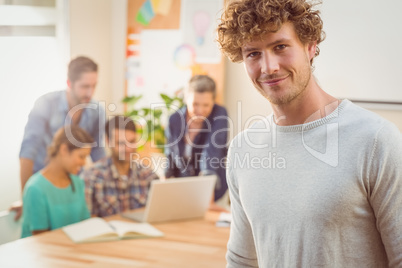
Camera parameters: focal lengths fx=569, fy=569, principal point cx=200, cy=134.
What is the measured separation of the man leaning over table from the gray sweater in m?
2.35

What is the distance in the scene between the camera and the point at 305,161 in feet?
4.66

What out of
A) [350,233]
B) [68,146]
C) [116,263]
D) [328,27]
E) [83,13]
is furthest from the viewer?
[83,13]

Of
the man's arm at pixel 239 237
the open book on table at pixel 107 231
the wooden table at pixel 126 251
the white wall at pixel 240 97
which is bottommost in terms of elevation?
the wooden table at pixel 126 251

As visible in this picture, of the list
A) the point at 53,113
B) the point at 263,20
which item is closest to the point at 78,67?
the point at 53,113

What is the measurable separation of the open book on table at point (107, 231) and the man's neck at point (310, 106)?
4.74 feet

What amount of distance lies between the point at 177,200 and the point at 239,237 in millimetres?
1357

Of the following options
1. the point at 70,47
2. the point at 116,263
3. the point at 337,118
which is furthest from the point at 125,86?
the point at 337,118

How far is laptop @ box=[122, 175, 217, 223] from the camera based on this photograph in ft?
9.55

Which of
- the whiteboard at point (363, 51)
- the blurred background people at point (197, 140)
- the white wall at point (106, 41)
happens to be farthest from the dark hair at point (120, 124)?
the whiteboard at point (363, 51)

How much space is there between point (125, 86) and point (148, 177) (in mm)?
1562

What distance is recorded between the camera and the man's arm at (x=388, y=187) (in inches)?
49.5

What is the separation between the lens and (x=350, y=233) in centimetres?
134

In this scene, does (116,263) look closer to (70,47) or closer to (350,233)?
(350,233)

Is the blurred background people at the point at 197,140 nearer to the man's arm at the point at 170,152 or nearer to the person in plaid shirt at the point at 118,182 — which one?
the man's arm at the point at 170,152
